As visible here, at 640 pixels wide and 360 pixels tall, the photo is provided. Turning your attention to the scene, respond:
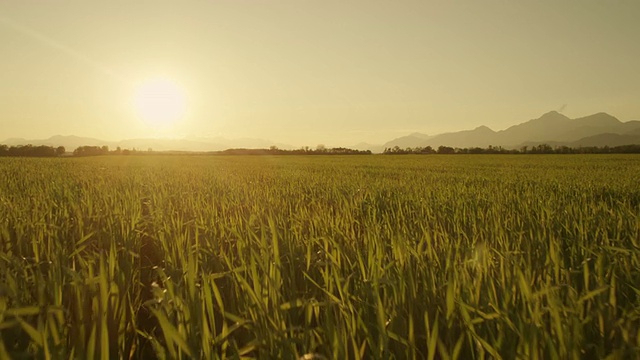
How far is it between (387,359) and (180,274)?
127 cm

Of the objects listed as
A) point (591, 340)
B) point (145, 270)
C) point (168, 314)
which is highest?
point (168, 314)

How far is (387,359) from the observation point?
96cm

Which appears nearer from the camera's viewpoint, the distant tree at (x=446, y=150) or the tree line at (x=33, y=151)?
the tree line at (x=33, y=151)

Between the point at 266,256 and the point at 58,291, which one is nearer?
the point at 58,291

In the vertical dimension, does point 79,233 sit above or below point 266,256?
below

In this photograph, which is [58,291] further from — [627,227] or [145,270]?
[627,227]

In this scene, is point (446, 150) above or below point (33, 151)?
below

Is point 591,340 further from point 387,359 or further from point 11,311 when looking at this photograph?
point 11,311

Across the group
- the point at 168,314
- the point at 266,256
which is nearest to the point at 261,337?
the point at 168,314

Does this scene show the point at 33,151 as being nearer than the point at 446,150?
Yes

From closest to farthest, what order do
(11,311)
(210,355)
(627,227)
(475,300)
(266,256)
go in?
1. (210,355)
2. (11,311)
3. (475,300)
4. (266,256)
5. (627,227)

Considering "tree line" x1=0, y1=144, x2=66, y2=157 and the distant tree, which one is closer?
"tree line" x1=0, y1=144, x2=66, y2=157

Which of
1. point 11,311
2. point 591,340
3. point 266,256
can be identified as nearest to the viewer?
point 11,311

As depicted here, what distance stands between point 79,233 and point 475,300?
9.20 feet
